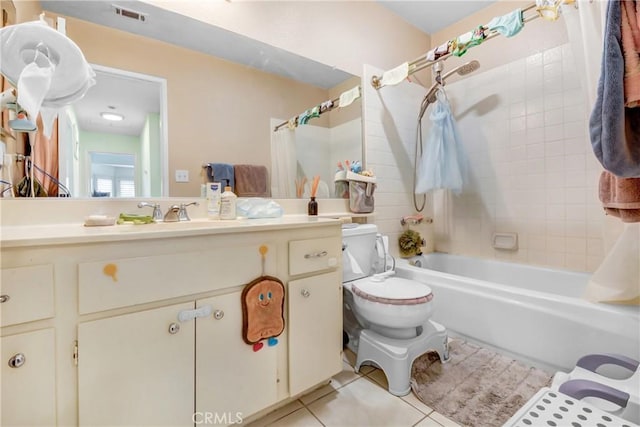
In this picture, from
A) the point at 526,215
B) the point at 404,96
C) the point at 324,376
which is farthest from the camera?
the point at 404,96

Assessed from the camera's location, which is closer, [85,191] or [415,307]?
[85,191]

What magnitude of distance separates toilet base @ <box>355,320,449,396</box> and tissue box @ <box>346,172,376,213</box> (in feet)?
2.74

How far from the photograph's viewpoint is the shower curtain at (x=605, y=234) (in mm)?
1234

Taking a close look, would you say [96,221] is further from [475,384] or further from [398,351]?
[475,384]

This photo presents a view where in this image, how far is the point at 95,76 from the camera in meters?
1.17

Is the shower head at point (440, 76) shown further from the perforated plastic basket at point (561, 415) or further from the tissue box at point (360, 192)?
the perforated plastic basket at point (561, 415)

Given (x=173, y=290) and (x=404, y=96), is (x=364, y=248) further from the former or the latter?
(x=404, y=96)

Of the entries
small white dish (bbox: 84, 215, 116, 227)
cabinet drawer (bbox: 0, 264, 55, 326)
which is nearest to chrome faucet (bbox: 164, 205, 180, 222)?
small white dish (bbox: 84, 215, 116, 227)

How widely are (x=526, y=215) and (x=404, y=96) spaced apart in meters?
1.38

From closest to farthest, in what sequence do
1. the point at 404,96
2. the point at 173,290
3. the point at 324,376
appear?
1. the point at 173,290
2. the point at 324,376
3. the point at 404,96

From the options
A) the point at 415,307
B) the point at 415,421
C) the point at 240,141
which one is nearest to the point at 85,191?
the point at 240,141

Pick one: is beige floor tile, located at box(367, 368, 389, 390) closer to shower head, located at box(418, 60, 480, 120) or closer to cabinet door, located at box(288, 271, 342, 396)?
cabinet door, located at box(288, 271, 342, 396)

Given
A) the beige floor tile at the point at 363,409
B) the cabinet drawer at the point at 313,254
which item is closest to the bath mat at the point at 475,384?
the beige floor tile at the point at 363,409

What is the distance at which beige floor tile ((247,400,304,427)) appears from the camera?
3.67 ft
